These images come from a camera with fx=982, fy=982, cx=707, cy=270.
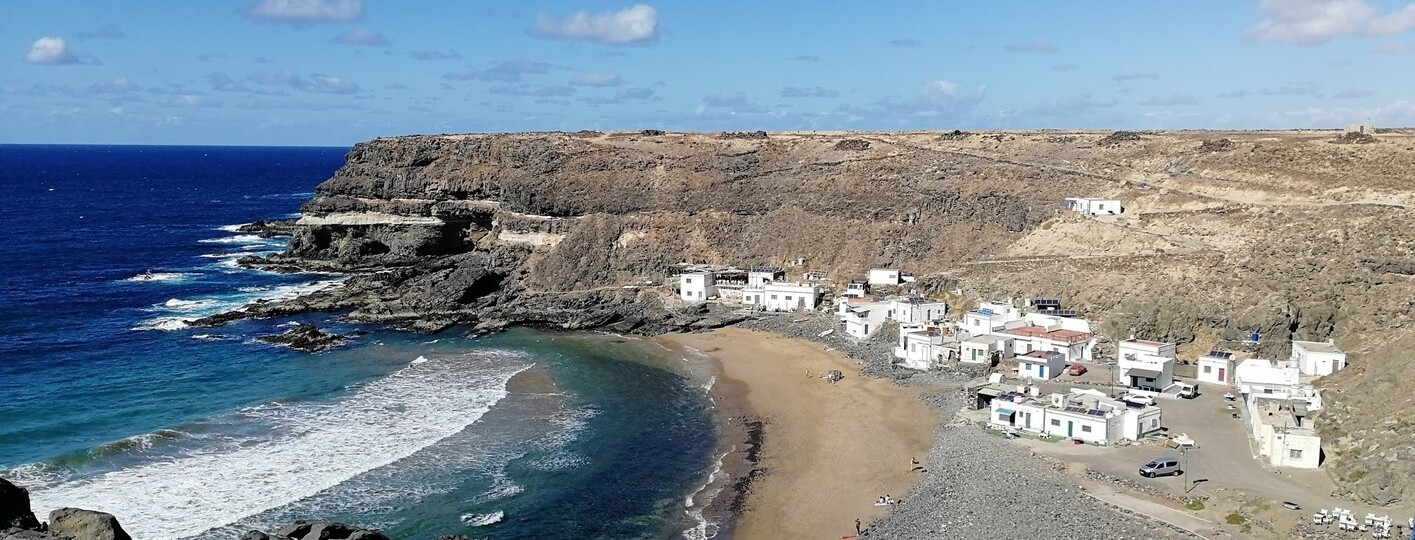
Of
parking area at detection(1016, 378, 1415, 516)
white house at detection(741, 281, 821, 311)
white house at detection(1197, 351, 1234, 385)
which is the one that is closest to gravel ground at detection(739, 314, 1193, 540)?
parking area at detection(1016, 378, 1415, 516)

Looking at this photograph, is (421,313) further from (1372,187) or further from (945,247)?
(1372,187)

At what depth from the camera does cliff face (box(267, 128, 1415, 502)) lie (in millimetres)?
49219

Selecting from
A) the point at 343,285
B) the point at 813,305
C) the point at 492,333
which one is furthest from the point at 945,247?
the point at 343,285

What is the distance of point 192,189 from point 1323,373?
184587mm

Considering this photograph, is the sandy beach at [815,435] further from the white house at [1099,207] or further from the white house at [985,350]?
the white house at [1099,207]

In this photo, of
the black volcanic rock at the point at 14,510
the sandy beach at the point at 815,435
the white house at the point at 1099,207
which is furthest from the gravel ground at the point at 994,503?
the white house at the point at 1099,207

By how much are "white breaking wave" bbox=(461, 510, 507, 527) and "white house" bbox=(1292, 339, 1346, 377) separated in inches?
1406

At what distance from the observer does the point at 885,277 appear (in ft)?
223

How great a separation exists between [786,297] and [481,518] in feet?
119

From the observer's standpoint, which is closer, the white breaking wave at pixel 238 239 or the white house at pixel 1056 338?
the white house at pixel 1056 338

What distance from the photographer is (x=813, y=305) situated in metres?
67.0

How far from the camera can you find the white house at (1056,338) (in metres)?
50.0

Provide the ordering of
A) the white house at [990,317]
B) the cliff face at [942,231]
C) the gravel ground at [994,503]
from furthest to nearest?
the white house at [990,317], the cliff face at [942,231], the gravel ground at [994,503]

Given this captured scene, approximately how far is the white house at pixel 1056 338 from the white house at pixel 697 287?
2337cm
